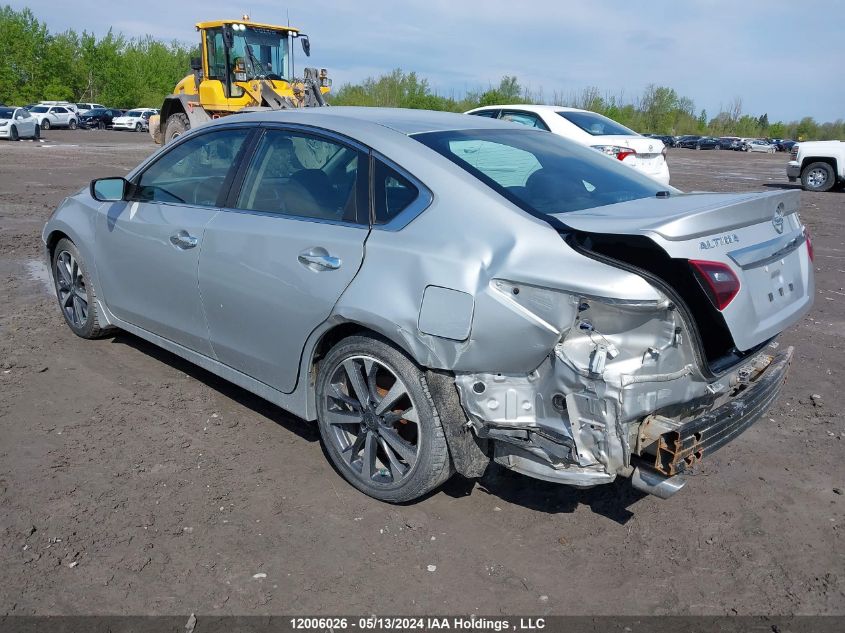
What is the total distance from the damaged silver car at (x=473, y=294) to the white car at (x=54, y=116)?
49.5 m

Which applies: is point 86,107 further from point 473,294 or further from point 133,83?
point 473,294

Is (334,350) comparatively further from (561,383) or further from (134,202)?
(134,202)

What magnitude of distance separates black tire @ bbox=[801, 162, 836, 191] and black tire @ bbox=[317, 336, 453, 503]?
757 inches

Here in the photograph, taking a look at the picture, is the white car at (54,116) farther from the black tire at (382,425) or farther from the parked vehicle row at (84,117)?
the black tire at (382,425)

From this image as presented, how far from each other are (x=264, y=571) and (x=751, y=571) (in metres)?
1.94

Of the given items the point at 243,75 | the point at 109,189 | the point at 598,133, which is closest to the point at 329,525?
the point at 109,189

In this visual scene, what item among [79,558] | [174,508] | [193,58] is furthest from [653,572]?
[193,58]

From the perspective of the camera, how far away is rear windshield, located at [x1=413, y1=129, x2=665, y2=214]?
3.32 m

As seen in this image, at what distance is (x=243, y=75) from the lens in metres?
17.4

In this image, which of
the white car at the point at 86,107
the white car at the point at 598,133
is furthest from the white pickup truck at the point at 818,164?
the white car at the point at 86,107

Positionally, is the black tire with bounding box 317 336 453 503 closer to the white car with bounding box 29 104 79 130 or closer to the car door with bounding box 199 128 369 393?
the car door with bounding box 199 128 369 393

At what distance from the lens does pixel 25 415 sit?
4.29m

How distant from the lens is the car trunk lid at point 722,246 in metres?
2.78

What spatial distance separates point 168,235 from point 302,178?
3.18 feet
